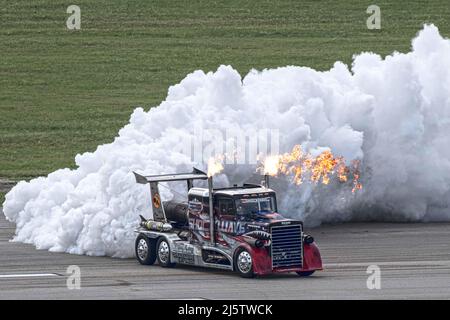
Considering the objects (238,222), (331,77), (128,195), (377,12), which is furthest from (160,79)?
(238,222)

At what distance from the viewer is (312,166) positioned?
122ft

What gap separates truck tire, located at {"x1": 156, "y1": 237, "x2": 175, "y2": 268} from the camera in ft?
102

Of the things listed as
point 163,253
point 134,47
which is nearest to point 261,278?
point 163,253

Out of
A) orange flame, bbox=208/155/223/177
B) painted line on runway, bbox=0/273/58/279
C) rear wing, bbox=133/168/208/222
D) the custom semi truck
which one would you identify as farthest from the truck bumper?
painted line on runway, bbox=0/273/58/279

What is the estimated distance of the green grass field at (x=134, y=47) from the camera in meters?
60.2

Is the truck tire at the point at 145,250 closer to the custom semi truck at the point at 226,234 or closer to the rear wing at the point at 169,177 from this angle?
the custom semi truck at the point at 226,234

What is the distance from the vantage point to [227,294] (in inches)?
1052

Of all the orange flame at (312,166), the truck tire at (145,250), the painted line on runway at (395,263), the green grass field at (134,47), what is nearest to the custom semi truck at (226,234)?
the truck tire at (145,250)

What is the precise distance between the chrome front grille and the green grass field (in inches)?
1046

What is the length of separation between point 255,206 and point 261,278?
1832 millimetres

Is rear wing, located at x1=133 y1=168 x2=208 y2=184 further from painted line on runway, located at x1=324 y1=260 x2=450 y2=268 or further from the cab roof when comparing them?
painted line on runway, located at x1=324 y1=260 x2=450 y2=268

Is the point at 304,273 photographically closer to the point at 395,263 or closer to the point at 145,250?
the point at 395,263

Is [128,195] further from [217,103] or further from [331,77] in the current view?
[331,77]

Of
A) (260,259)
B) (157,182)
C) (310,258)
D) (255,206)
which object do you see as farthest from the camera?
(157,182)
